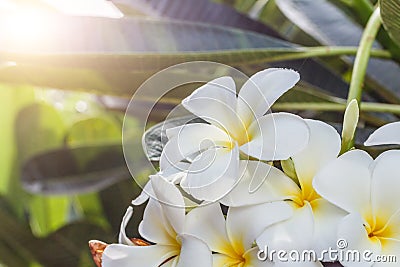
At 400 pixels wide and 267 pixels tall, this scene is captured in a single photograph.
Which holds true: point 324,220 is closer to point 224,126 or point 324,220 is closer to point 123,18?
point 224,126

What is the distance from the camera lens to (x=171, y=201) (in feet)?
1.29

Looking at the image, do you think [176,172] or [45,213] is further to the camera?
[45,213]

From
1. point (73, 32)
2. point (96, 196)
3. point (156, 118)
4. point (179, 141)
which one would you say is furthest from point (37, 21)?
point (96, 196)

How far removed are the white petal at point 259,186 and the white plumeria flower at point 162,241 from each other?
0.03 m

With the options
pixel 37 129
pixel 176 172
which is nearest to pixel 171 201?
pixel 176 172

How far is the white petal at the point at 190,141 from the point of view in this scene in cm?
41

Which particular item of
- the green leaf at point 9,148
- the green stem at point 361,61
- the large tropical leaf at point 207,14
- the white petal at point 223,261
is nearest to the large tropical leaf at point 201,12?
the large tropical leaf at point 207,14

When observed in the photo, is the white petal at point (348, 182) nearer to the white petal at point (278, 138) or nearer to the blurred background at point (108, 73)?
the white petal at point (278, 138)

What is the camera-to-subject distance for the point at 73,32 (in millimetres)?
633

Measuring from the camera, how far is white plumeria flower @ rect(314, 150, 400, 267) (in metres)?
0.37

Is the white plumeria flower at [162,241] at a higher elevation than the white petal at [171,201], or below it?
below

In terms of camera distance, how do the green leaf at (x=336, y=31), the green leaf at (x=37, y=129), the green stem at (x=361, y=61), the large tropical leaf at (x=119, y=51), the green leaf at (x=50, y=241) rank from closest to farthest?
1. the green stem at (x=361, y=61)
2. the large tropical leaf at (x=119, y=51)
3. the green leaf at (x=336, y=31)
4. the green leaf at (x=50, y=241)
5. the green leaf at (x=37, y=129)

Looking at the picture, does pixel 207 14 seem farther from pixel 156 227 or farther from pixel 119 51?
pixel 156 227

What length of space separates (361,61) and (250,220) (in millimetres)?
212
